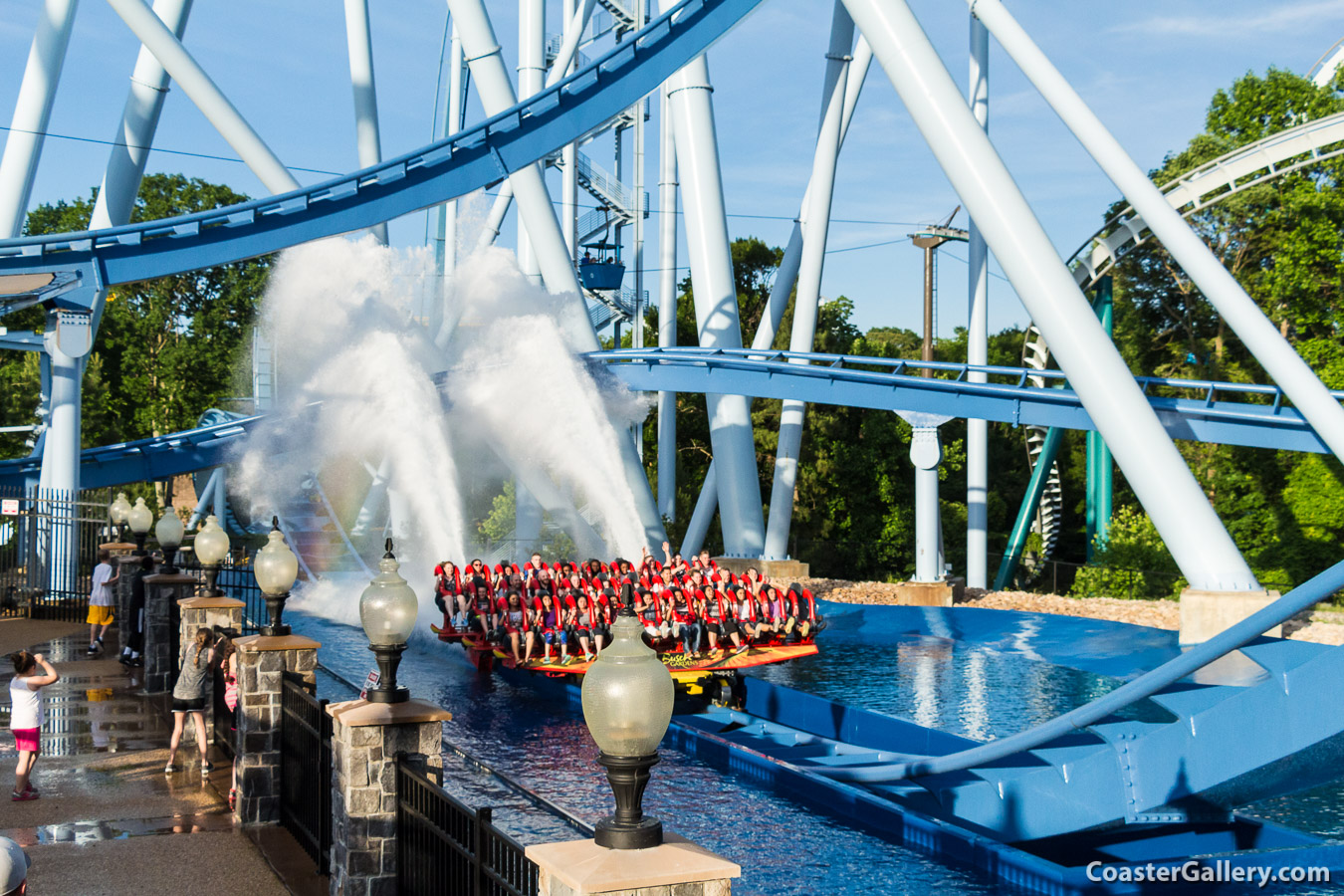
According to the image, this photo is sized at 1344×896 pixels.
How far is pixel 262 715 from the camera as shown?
801 centimetres

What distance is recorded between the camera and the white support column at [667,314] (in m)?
27.9

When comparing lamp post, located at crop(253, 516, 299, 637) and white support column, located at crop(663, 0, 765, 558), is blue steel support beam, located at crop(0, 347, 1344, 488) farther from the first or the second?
lamp post, located at crop(253, 516, 299, 637)

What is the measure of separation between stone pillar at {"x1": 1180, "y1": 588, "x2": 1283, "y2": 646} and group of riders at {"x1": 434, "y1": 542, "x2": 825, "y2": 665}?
454 centimetres

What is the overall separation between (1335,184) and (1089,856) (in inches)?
983

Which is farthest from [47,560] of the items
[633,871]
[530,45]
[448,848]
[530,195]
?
[633,871]

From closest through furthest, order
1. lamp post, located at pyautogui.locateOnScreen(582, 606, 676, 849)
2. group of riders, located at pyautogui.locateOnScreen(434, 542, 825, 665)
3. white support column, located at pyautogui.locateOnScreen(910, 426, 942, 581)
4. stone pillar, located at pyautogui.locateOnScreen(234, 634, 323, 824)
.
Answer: lamp post, located at pyautogui.locateOnScreen(582, 606, 676, 849) < stone pillar, located at pyautogui.locateOnScreen(234, 634, 323, 824) < group of riders, located at pyautogui.locateOnScreen(434, 542, 825, 665) < white support column, located at pyautogui.locateOnScreen(910, 426, 942, 581)

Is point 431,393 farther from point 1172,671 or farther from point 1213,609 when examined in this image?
point 1172,671

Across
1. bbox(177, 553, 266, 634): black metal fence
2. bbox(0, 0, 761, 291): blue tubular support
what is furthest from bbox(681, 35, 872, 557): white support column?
bbox(177, 553, 266, 634): black metal fence

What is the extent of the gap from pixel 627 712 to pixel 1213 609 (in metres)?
8.66

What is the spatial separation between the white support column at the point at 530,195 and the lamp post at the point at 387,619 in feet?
46.0

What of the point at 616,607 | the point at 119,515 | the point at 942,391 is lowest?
the point at 616,607

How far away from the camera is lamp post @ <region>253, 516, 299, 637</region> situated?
8438 mm

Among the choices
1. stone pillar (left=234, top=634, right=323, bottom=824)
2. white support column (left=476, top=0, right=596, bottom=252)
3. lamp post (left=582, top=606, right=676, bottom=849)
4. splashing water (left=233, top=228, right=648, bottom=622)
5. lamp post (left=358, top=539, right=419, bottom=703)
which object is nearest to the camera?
lamp post (left=582, top=606, right=676, bottom=849)

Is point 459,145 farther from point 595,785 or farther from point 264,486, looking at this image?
point 264,486
